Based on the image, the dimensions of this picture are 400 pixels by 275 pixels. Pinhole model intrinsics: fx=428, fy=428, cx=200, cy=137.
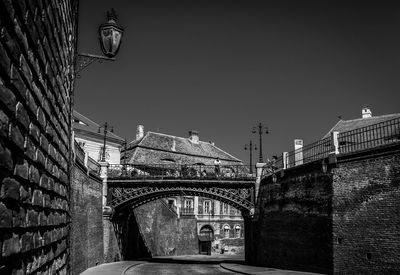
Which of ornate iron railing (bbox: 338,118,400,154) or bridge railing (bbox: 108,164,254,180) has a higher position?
ornate iron railing (bbox: 338,118,400,154)

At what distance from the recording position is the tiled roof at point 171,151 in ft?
183

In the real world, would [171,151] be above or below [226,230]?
above

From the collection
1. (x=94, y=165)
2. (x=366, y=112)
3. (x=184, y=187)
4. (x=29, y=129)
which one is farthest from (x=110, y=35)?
(x=366, y=112)

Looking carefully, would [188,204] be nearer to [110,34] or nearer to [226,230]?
[226,230]

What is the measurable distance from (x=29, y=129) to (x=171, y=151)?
5649 cm

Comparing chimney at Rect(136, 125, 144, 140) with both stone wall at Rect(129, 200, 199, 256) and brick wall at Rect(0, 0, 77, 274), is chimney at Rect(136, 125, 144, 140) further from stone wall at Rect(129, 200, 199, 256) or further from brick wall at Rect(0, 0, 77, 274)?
brick wall at Rect(0, 0, 77, 274)

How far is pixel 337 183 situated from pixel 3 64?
20.1 meters

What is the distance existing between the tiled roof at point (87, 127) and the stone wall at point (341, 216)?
92.2ft

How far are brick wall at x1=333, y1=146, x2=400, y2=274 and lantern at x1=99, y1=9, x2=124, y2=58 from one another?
44.4 feet

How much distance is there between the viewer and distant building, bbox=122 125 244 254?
5659 cm

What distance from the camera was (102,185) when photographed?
32.9 m

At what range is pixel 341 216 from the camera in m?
20.3

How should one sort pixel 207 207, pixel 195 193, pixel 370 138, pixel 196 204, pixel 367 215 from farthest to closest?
pixel 207 207 < pixel 196 204 < pixel 195 193 < pixel 370 138 < pixel 367 215

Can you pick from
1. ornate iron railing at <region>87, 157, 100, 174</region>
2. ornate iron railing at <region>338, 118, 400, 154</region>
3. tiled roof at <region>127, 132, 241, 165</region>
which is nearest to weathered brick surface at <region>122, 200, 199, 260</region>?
tiled roof at <region>127, 132, 241, 165</region>
